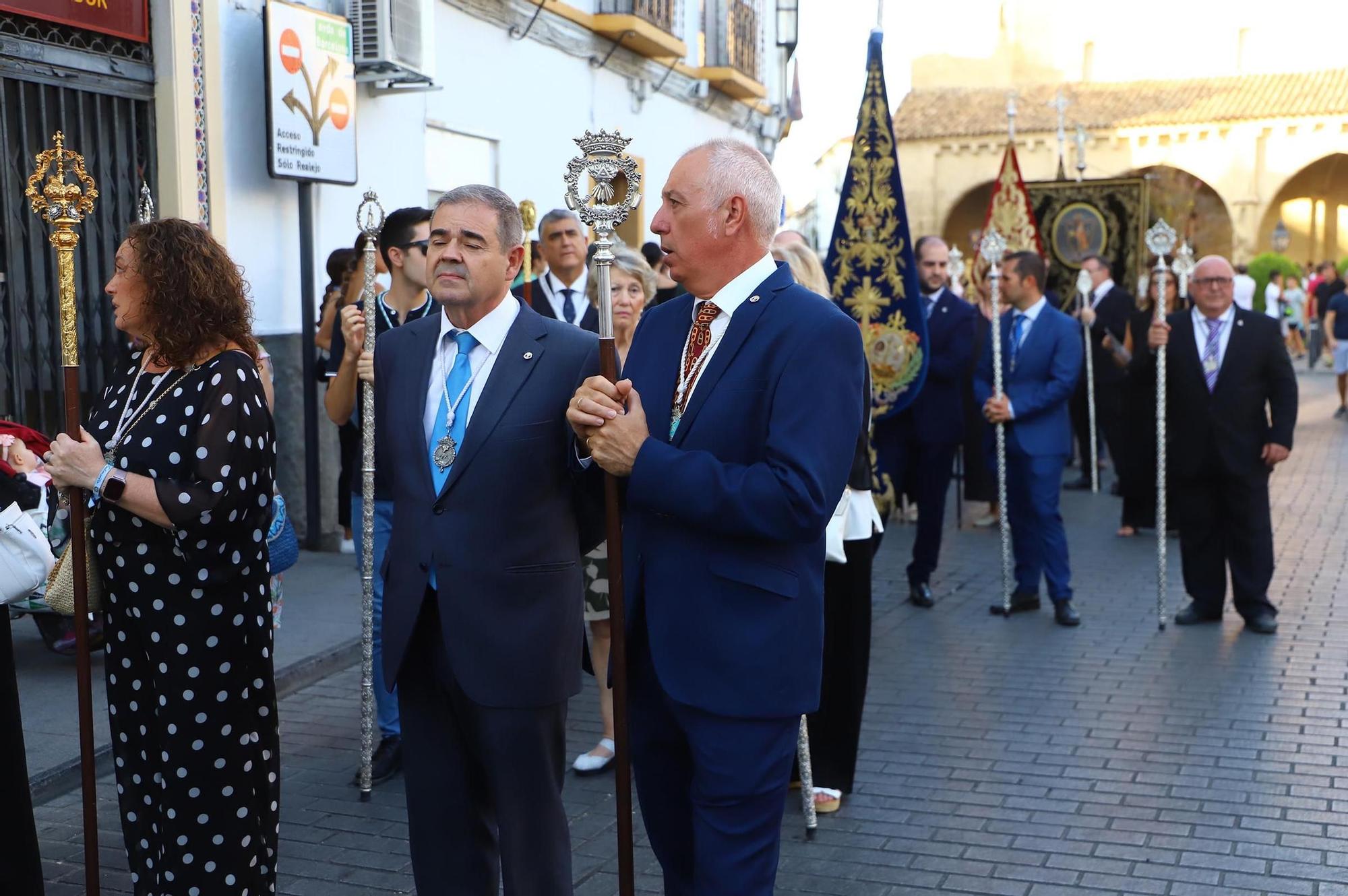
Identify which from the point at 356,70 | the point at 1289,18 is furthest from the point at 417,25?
the point at 1289,18

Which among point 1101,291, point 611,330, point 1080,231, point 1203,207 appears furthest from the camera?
point 1203,207

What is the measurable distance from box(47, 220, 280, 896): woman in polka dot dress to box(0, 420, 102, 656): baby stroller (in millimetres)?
190

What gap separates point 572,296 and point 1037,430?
3.14 m

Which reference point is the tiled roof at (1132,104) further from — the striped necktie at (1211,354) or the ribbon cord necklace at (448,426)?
the ribbon cord necklace at (448,426)

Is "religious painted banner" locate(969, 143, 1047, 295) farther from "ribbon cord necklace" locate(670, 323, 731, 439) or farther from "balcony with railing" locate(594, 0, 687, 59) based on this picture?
"ribbon cord necklace" locate(670, 323, 731, 439)

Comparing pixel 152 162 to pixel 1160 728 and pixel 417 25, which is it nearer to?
pixel 417 25

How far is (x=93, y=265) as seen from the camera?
8500 mm

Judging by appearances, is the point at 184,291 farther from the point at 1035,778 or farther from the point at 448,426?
the point at 1035,778

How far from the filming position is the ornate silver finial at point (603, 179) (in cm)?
320

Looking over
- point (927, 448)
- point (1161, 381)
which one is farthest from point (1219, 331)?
point (927, 448)

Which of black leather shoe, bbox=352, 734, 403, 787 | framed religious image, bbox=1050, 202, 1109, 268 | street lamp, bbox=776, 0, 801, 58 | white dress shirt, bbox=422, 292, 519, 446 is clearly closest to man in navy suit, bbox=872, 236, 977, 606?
A: black leather shoe, bbox=352, 734, 403, 787

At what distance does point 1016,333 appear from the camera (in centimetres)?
923

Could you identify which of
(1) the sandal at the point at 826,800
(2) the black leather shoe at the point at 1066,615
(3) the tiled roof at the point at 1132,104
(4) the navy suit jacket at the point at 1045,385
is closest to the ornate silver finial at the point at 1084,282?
(4) the navy suit jacket at the point at 1045,385

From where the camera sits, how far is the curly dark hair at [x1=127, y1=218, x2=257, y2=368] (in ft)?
12.7
